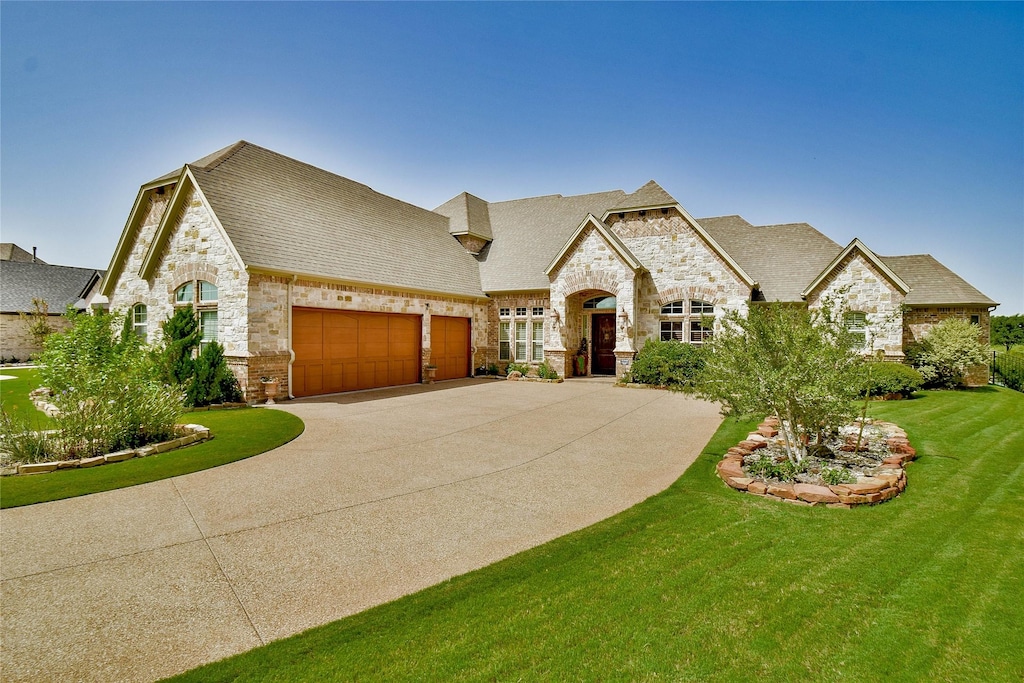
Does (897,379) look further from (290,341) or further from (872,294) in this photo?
(290,341)

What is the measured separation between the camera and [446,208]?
2617 centimetres

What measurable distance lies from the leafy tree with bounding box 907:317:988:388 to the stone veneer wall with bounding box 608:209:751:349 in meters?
6.72

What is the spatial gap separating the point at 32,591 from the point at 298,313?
11.6 meters

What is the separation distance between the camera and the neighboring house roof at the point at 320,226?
1447 centimetres

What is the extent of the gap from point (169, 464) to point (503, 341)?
607 inches

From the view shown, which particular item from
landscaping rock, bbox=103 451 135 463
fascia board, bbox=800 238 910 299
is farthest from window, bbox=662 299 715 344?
landscaping rock, bbox=103 451 135 463

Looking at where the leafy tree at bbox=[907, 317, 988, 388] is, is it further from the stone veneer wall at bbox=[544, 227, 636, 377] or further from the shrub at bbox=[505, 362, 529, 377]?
the shrub at bbox=[505, 362, 529, 377]

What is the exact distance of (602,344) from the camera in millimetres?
22188

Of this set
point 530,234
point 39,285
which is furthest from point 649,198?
point 39,285

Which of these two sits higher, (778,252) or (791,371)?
(778,252)

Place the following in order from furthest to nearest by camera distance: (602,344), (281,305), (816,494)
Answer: (602,344) < (281,305) < (816,494)

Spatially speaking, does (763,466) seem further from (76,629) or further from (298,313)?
(298,313)

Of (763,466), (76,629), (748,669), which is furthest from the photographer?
(763,466)

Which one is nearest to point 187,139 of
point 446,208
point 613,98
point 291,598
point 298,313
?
point 298,313
